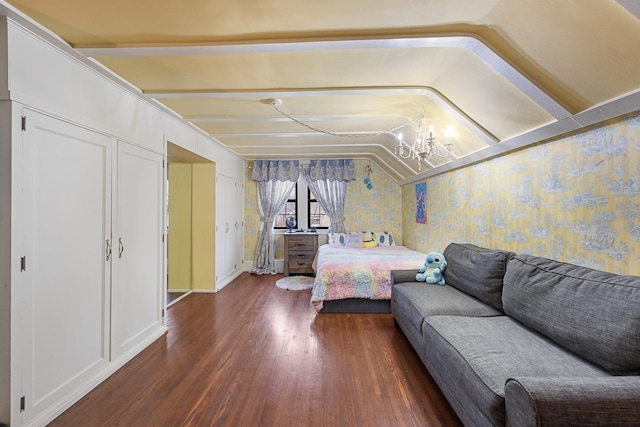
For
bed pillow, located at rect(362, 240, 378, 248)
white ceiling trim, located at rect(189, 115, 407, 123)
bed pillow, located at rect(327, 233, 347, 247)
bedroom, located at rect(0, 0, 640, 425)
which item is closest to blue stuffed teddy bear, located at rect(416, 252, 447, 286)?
bedroom, located at rect(0, 0, 640, 425)

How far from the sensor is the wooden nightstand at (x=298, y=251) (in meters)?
5.48

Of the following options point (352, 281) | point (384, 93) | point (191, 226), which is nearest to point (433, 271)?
point (352, 281)

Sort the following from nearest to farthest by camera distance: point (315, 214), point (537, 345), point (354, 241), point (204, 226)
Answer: point (537, 345) < point (204, 226) < point (354, 241) < point (315, 214)

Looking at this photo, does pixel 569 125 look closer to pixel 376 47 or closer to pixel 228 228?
pixel 376 47

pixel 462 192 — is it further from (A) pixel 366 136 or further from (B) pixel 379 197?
(B) pixel 379 197

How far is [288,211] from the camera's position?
612cm

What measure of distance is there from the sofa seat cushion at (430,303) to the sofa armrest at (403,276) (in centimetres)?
12

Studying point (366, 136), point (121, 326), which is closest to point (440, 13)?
point (366, 136)

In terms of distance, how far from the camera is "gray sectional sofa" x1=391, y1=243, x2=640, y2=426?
104cm

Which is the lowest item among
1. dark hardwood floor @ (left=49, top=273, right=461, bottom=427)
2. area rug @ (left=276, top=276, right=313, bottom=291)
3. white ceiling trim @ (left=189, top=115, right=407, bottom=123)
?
dark hardwood floor @ (left=49, top=273, right=461, bottom=427)

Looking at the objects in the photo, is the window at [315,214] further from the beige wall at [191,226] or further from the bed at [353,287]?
the bed at [353,287]

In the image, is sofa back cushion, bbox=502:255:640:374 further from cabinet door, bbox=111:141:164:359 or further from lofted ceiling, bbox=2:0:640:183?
cabinet door, bbox=111:141:164:359

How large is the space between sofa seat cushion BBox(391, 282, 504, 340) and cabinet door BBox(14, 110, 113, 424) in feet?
7.97

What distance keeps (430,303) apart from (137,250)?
8.49ft
